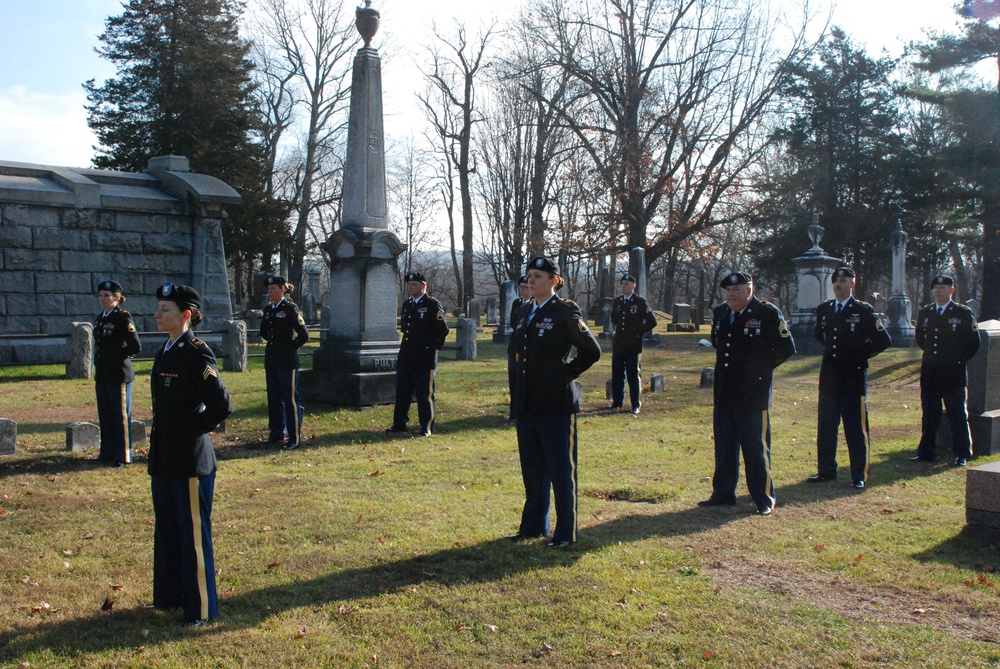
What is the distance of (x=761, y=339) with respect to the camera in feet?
24.2

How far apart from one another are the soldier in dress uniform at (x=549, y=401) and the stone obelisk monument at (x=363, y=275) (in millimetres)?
6697

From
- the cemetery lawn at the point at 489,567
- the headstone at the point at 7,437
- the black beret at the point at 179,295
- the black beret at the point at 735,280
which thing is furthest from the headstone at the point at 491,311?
the black beret at the point at 179,295

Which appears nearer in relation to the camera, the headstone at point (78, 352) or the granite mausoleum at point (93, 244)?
the headstone at point (78, 352)

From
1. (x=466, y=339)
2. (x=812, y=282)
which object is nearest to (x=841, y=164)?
(x=812, y=282)

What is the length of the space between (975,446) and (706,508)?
445 cm

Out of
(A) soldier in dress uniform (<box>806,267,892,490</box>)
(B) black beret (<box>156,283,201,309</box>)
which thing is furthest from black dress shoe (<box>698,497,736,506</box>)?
(B) black beret (<box>156,283,201,309</box>)

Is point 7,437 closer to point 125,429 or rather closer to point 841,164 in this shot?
point 125,429

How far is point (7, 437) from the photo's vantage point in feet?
31.0

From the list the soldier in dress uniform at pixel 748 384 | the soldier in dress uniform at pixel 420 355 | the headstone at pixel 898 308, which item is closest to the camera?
the soldier in dress uniform at pixel 748 384

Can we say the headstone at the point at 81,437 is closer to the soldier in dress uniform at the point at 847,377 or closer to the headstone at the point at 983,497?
the soldier in dress uniform at the point at 847,377

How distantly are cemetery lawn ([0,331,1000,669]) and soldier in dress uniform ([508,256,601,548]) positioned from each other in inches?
11.8

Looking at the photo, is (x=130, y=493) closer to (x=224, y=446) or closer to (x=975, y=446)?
(x=224, y=446)

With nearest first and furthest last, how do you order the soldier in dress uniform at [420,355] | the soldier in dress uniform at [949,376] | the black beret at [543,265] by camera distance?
the black beret at [543,265] < the soldier in dress uniform at [949,376] < the soldier in dress uniform at [420,355]

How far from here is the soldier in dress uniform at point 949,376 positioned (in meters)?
9.70
